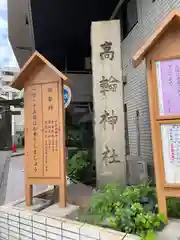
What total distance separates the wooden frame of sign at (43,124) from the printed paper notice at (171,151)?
68.2 inches

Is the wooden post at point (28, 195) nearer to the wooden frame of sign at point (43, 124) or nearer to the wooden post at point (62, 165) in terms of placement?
the wooden frame of sign at point (43, 124)

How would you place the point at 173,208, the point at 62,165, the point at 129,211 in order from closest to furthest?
1. the point at 129,211
2. the point at 173,208
3. the point at 62,165

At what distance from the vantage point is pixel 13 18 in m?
11.2

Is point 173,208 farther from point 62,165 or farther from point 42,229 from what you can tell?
point 42,229

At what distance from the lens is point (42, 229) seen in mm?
3420

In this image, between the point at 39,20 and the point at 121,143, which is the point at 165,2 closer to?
the point at 121,143

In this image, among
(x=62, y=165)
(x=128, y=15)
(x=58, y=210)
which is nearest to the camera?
(x=58, y=210)

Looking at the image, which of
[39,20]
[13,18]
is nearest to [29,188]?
[39,20]

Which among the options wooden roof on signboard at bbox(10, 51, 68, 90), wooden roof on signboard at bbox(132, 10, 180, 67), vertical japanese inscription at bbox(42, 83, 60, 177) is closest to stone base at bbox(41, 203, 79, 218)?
vertical japanese inscription at bbox(42, 83, 60, 177)

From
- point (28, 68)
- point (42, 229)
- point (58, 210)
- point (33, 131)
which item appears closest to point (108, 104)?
point (33, 131)

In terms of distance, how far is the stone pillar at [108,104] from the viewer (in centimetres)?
473

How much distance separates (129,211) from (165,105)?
1499 mm

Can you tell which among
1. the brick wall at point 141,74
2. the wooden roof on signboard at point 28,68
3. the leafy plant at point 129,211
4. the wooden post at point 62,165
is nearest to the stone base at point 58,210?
the wooden post at point 62,165

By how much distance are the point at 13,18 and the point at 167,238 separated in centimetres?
1158
